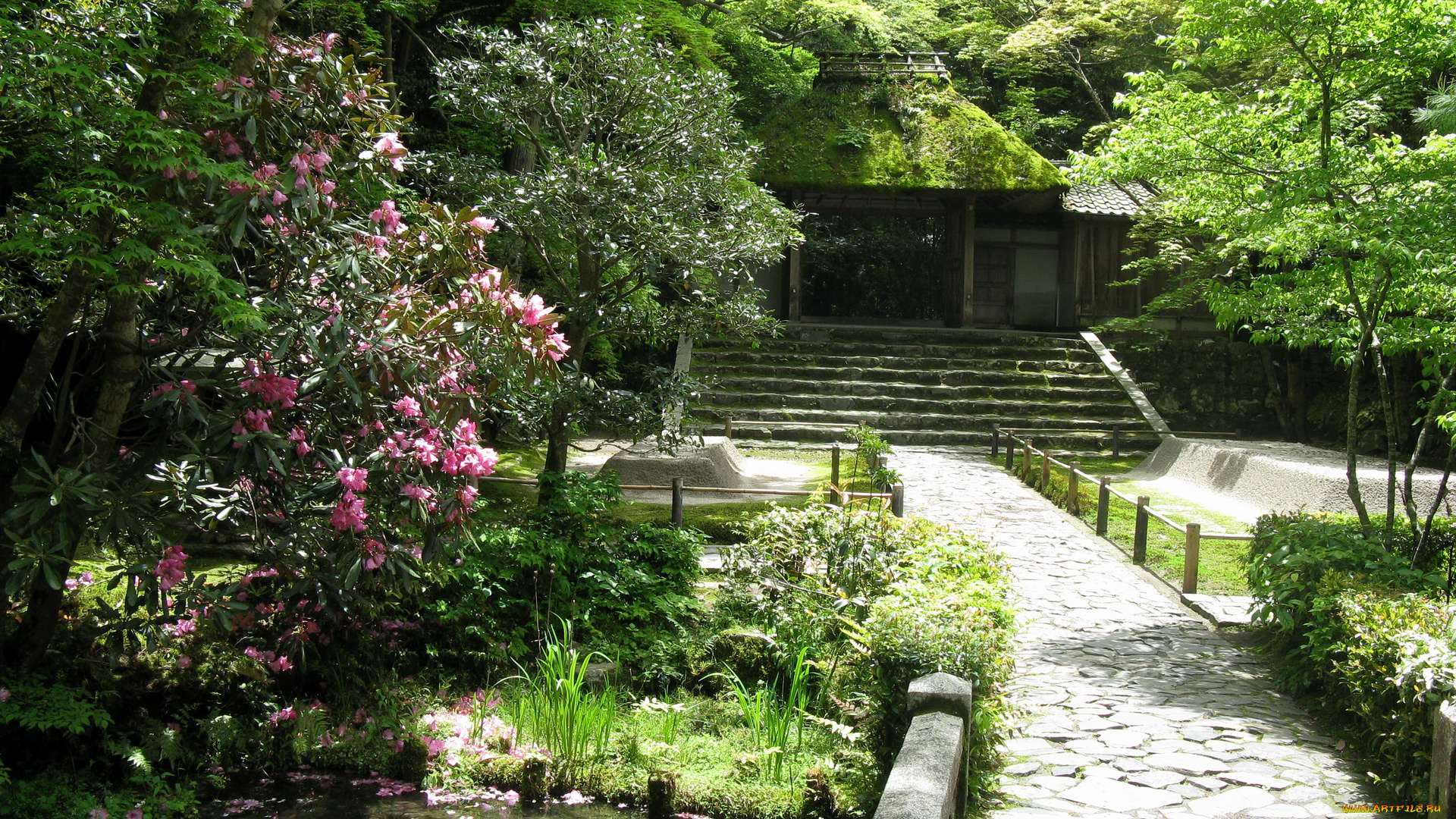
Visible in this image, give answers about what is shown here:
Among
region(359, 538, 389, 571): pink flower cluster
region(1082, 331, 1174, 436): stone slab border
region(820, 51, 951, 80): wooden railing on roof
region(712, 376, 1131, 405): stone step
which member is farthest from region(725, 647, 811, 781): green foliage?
region(820, 51, 951, 80): wooden railing on roof

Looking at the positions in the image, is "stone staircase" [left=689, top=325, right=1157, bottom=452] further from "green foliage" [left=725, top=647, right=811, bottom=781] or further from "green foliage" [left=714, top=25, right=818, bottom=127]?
"green foliage" [left=725, top=647, right=811, bottom=781]

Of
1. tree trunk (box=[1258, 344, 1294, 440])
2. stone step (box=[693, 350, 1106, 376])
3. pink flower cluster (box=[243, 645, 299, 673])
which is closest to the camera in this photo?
pink flower cluster (box=[243, 645, 299, 673])

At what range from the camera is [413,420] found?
15.9 feet

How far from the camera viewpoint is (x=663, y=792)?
431cm

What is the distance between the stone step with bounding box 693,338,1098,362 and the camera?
18.4 m

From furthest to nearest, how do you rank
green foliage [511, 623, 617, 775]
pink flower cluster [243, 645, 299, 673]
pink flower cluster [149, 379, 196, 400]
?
pink flower cluster [243, 645, 299, 673] → green foliage [511, 623, 617, 775] → pink flower cluster [149, 379, 196, 400]

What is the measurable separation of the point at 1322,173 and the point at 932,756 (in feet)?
15.3

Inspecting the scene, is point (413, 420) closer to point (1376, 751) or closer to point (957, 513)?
point (1376, 751)

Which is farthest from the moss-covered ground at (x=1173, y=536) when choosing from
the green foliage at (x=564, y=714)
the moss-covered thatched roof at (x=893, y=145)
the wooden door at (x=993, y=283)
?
the wooden door at (x=993, y=283)

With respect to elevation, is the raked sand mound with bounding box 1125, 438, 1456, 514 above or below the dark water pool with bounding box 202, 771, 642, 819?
above

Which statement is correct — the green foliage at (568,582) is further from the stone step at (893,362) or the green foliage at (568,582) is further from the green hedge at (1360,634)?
the stone step at (893,362)

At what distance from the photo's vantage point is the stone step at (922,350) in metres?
18.4

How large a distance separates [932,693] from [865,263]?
2197cm

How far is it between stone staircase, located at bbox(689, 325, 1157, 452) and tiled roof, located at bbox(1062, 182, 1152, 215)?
2828mm
